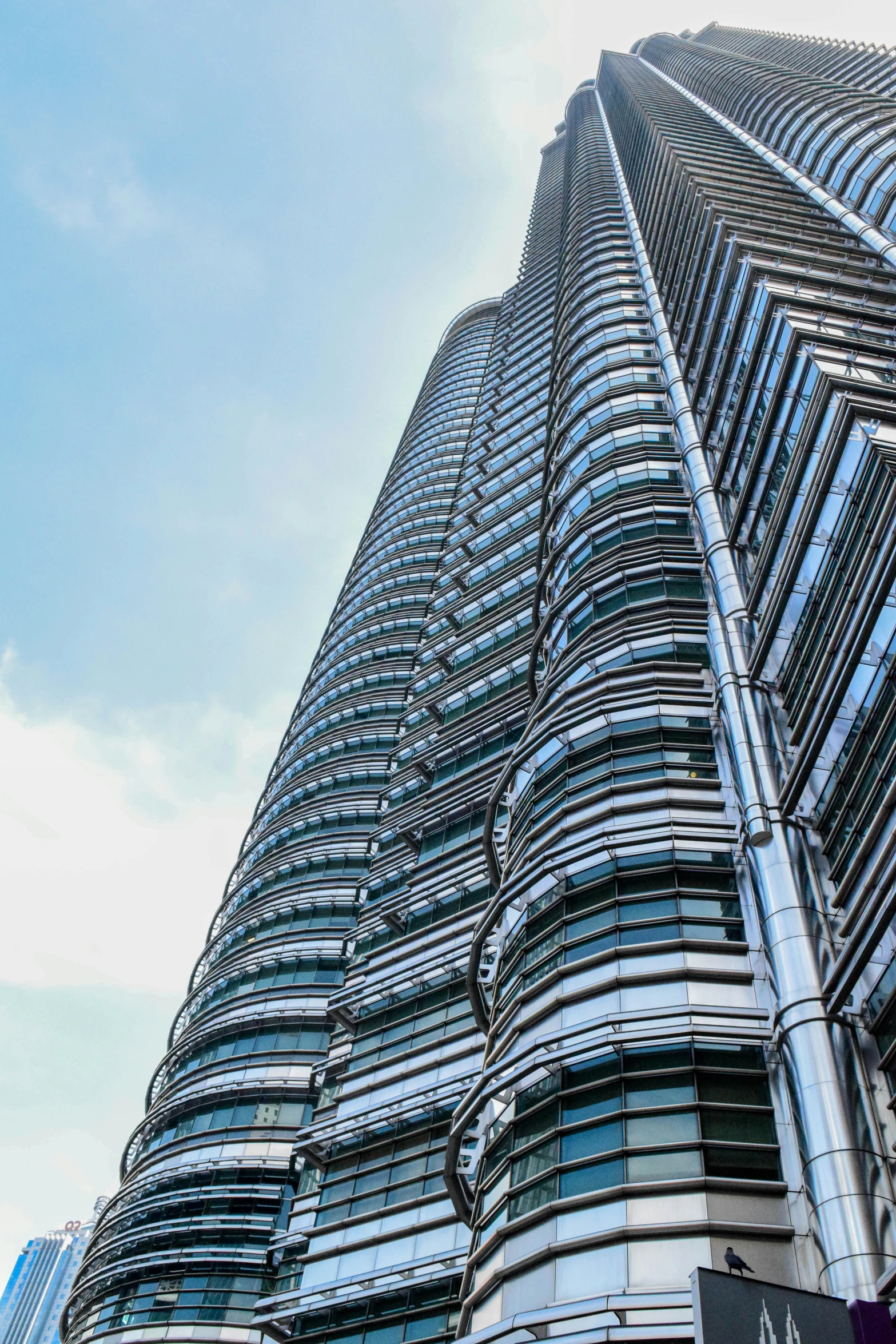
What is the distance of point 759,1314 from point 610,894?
11789 millimetres

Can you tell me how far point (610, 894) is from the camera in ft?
84.2

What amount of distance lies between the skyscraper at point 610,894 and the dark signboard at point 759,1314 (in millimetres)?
2066

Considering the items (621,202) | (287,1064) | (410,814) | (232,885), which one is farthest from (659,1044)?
(621,202)

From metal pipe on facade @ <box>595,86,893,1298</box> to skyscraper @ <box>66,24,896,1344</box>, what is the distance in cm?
7

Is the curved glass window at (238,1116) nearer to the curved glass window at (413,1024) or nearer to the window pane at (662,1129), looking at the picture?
the curved glass window at (413,1024)

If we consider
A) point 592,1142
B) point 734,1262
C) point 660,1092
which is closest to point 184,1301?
point 592,1142

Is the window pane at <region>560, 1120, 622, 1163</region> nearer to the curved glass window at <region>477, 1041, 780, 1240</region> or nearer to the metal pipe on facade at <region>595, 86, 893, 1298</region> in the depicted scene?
the curved glass window at <region>477, 1041, 780, 1240</region>

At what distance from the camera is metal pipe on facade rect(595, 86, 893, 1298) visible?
17344mm

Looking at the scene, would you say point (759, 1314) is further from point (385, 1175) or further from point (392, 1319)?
point (385, 1175)

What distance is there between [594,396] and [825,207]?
67.9ft

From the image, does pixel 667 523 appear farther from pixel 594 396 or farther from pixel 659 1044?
pixel 659 1044

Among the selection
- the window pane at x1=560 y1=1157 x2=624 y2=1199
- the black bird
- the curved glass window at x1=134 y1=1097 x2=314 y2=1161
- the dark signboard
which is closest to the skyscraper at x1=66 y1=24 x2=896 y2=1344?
the window pane at x1=560 y1=1157 x2=624 y2=1199

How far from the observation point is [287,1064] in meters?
45.2

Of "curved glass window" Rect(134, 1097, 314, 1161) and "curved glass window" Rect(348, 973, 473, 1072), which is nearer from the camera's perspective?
"curved glass window" Rect(348, 973, 473, 1072)
